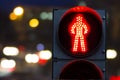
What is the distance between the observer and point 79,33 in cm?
320

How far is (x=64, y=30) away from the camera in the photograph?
3.24 metres

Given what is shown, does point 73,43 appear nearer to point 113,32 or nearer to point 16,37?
point 113,32

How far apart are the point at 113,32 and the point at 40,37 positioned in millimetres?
1656

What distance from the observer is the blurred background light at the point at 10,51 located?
8844mm

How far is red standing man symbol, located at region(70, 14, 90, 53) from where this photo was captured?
3.19 metres

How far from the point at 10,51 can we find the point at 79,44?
607 centimetres

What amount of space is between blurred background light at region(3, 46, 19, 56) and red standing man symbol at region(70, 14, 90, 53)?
223 inches

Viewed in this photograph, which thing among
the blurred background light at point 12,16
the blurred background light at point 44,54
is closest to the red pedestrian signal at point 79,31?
the blurred background light at point 44,54

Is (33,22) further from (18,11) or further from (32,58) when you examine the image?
(32,58)

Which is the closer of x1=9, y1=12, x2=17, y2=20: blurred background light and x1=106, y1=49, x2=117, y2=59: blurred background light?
x1=106, y1=49, x2=117, y2=59: blurred background light

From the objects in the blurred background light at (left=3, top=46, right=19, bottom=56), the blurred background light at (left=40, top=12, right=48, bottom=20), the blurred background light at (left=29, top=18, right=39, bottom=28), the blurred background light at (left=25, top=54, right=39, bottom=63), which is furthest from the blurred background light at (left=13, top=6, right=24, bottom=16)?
the blurred background light at (left=25, top=54, right=39, bottom=63)

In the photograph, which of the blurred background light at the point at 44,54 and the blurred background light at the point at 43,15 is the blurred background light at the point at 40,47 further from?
the blurred background light at the point at 43,15

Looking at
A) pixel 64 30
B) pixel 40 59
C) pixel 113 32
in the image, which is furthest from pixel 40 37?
pixel 64 30

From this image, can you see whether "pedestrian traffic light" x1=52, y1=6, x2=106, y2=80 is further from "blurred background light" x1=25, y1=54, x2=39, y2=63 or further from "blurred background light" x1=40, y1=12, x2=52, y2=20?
"blurred background light" x1=25, y1=54, x2=39, y2=63
